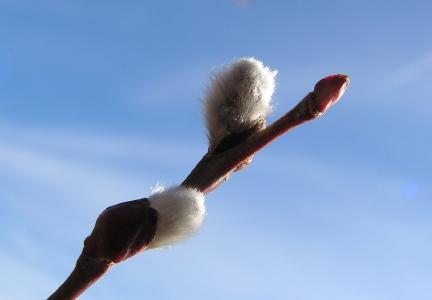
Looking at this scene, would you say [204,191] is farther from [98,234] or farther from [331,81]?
[331,81]

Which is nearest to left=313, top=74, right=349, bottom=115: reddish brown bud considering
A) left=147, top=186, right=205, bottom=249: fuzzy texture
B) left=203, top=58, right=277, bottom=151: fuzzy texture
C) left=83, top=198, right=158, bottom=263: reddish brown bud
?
left=203, top=58, right=277, bottom=151: fuzzy texture

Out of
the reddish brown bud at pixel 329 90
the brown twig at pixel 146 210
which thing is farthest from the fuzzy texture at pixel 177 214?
the reddish brown bud at pixel 329 90

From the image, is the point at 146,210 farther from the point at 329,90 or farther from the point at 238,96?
the point at 329,90

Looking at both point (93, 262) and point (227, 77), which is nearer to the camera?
point (93, 262)

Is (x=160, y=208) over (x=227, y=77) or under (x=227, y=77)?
under

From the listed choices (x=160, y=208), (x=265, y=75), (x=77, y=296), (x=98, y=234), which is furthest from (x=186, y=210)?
(x=265, y=75)

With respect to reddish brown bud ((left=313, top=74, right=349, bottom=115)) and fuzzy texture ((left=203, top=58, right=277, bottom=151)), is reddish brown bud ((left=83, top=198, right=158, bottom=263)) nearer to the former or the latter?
fuzzy texture ((left=203, top=58, right=277, bottom=151))
